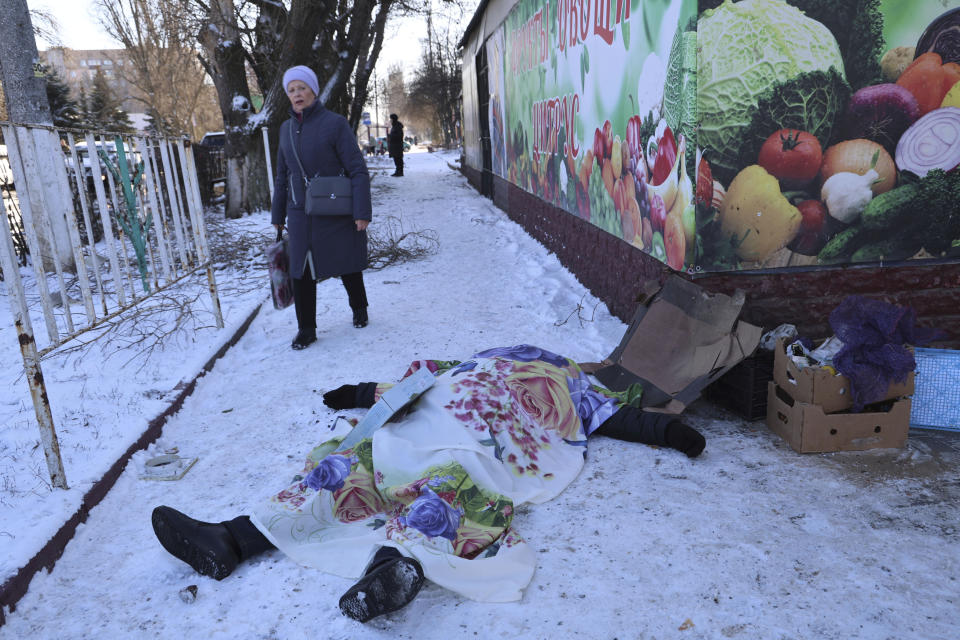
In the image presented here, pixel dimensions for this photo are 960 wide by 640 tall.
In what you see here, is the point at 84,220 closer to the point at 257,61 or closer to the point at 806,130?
the point at 806,130

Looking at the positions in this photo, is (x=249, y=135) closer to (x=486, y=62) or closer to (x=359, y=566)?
(x=486, y=62)

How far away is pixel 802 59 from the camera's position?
134 inches

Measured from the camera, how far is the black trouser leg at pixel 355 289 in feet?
17.1

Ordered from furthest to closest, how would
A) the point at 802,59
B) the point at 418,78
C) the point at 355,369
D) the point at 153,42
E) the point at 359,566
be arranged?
1. the point at 418,78
2. the point at 153,42
3. the point at 355,369
4. the point at 802,59
5. the point at 359,566

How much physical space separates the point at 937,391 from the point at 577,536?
6.44 feet

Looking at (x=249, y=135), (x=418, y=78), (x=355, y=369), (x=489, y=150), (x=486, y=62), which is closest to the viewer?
(x=355, y=369)

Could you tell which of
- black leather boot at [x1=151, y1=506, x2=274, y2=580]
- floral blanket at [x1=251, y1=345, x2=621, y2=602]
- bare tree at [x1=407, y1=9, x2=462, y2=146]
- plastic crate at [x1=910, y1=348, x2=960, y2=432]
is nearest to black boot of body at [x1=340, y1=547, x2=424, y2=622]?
floral blanket at [x1=251, y1=345, x2=621, y2=602]

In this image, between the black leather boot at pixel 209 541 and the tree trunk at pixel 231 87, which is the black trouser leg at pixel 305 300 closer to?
the black leather boot at pixel 209 541

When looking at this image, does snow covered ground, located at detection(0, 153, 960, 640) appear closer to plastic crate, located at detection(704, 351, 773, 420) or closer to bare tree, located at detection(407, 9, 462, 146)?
plastic crate, located at detection(704, 351, 773, 420)

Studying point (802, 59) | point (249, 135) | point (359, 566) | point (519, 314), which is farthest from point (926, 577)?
point (249, 135)

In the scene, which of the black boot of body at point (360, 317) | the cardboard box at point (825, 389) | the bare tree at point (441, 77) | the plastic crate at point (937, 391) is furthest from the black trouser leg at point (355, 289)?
the bare tree at point (441, 77)

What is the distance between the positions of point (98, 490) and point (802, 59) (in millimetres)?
3939

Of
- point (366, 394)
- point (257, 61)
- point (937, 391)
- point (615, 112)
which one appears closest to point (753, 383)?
point (937, 391)

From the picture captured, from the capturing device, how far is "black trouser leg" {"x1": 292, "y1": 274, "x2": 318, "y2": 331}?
4918 mm
